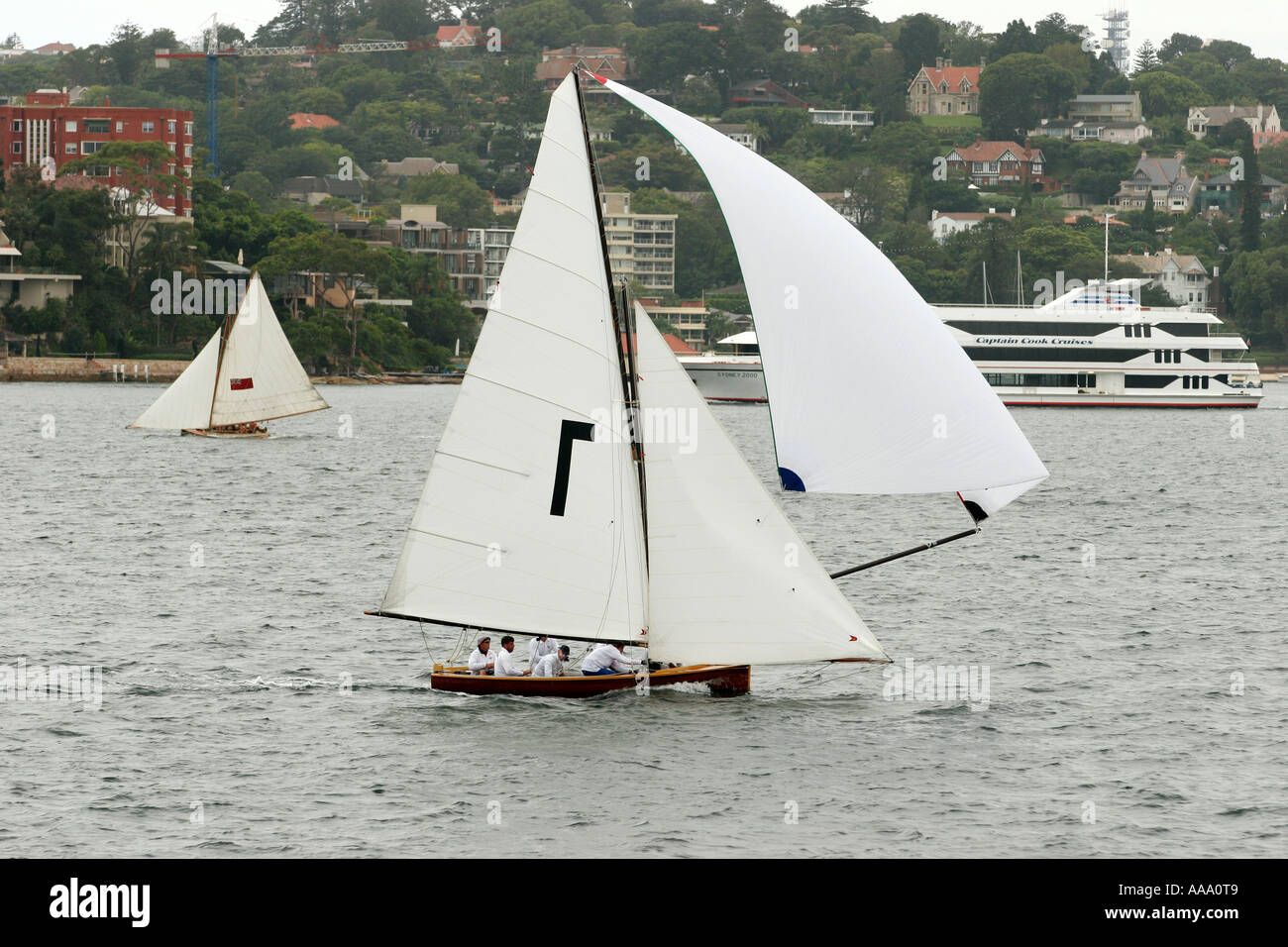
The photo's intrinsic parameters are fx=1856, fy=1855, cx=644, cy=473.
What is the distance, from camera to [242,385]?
286ft

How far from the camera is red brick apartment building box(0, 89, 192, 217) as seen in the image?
185m

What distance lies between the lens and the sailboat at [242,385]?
3270 inches

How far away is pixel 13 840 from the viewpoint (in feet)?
68.8

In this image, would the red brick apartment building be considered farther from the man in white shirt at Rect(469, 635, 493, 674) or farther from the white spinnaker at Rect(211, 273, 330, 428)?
the man in white shirt at Rect(469, 635, 493, 674)

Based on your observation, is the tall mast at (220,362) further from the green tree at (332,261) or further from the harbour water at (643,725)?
the green tree at (332,261)

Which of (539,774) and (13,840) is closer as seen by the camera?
(13,840)

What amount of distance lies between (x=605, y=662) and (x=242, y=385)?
63.8 meters

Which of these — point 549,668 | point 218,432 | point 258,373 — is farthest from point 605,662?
point 218,432

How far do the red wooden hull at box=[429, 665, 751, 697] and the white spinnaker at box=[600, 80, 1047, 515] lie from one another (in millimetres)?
5055

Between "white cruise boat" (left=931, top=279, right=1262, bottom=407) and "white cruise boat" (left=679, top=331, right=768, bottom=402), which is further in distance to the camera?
"white cruise boat" (left=679, top=331, right=768, bottom=402)

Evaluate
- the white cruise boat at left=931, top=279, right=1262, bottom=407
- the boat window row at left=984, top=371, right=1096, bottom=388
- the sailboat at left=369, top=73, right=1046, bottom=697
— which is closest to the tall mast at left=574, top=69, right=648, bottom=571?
the sailboat at left=369, top=73, right=1046, bottom=697
